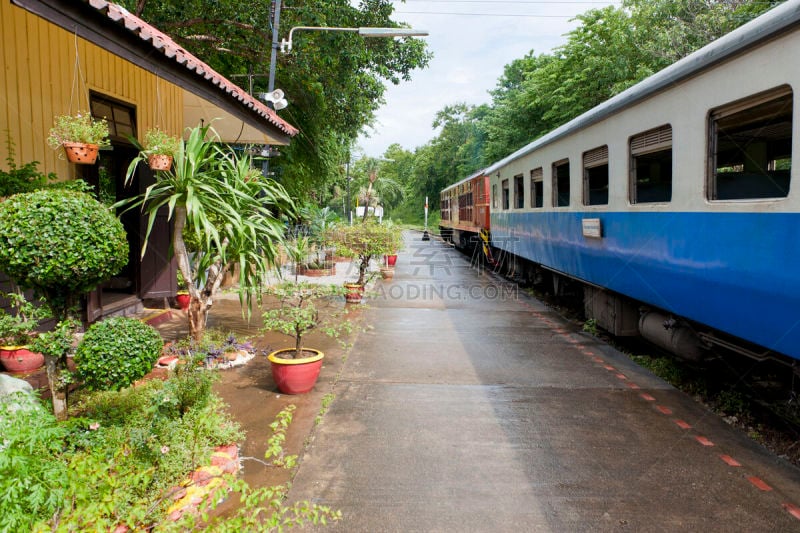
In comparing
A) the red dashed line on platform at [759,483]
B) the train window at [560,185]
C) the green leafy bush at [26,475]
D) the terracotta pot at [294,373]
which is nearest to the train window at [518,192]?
the train window at [560,185]

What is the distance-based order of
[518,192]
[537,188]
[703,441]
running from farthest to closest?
[518,192] < [537,188] < [703,441]

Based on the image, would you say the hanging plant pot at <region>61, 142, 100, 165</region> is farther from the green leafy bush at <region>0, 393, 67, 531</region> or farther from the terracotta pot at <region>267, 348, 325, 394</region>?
the green leafy bush at <region>0, 393, 67, 531</region>

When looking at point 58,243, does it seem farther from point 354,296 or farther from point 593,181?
point 354,296

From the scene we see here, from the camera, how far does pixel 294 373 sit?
517 cm

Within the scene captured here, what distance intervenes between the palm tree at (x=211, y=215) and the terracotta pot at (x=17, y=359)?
143cm

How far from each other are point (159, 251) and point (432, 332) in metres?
4.25

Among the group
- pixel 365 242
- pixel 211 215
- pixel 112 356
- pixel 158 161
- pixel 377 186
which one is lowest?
pixel 112 356

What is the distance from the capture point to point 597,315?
25.6ft

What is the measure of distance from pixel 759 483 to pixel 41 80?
7.14 meters

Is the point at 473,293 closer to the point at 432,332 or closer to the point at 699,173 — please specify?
the point at 432,332

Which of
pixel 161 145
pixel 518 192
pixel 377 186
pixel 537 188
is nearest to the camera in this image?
pixel 161 145

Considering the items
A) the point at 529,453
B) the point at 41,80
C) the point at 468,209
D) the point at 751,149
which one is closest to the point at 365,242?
the point at 41,80

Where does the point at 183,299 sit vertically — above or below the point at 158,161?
below

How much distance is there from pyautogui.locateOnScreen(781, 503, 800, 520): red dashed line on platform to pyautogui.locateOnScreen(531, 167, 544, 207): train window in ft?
23.5
